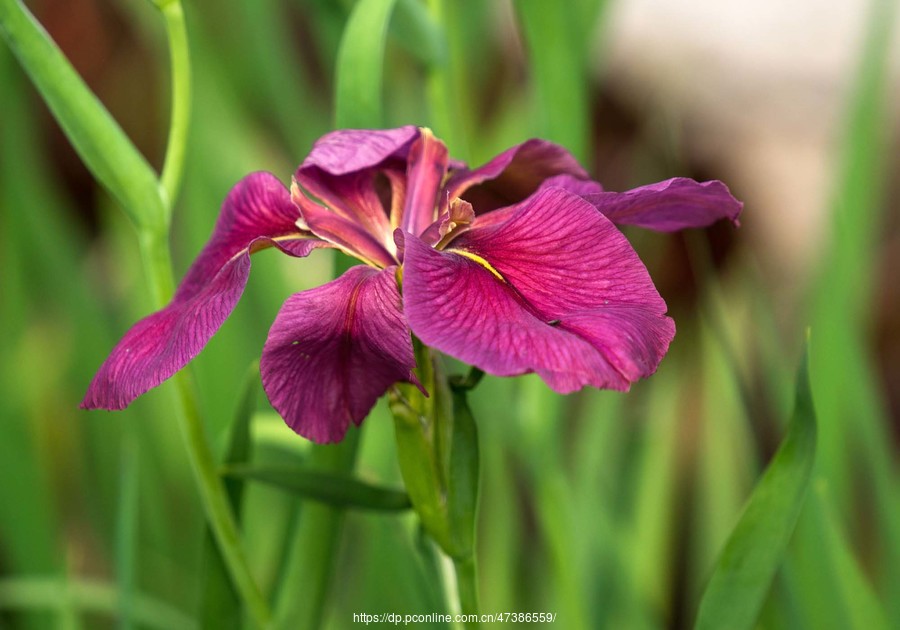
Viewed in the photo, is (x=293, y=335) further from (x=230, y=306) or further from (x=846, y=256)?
(x=846, y=256)

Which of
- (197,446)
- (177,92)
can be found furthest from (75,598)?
(177,92)

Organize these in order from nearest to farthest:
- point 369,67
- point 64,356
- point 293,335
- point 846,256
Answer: point 293,335, point 369,67, point 846,256, point 64,356

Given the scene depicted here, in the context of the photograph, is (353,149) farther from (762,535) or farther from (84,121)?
(762,535)

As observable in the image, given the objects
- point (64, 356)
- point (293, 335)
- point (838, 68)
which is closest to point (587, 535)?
point (293, 335)

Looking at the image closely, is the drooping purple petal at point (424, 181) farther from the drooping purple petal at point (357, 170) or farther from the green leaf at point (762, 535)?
the green leaf at point (762, 535)

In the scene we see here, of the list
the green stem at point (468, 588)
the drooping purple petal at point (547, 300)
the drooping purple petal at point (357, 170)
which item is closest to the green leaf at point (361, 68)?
the drooping purple petal at point (357, 170)

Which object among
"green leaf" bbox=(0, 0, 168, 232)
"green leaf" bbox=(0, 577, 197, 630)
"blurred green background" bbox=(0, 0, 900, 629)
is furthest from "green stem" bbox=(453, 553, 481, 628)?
"green leaf" bbox=(0, 577, 197, 630)
